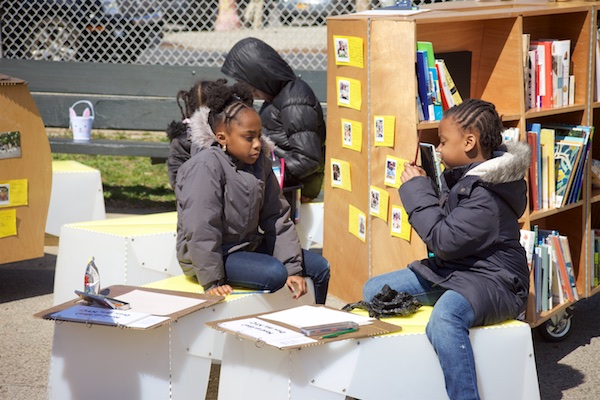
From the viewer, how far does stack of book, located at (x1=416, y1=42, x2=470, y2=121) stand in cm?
484

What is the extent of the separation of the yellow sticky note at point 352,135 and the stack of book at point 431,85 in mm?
572

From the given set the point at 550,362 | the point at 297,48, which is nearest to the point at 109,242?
the point at 550,362

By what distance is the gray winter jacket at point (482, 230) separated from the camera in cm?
394

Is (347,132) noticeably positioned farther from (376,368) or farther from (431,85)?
(376,368)

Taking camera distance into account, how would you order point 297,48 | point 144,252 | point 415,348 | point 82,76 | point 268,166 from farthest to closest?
point 297,48
point 82,76
point 144,252
point 268,166
point 415,348

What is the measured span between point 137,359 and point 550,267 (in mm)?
2363

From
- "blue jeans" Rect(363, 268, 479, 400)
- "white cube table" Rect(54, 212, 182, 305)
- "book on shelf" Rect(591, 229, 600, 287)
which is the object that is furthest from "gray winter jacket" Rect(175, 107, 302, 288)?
"book on shelf" Rect(591, 229, 600, 287)

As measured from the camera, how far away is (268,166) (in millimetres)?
4840

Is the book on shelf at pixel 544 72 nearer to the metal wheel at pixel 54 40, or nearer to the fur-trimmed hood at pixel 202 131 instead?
the fur-trimmed hood at pixel 202 131

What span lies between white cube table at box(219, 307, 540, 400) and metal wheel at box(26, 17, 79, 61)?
770 centimetres

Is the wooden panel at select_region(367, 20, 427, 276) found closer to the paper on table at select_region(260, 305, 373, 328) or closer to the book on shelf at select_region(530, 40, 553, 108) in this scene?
the book on shelf at select_region(530, 40, 553, 108)

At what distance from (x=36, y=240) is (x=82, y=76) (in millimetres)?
3818

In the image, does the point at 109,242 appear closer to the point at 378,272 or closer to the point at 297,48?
the point at 378,272

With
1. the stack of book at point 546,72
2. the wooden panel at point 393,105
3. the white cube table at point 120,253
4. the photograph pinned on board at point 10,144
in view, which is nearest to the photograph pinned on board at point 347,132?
the wooden panel at point 393,105
